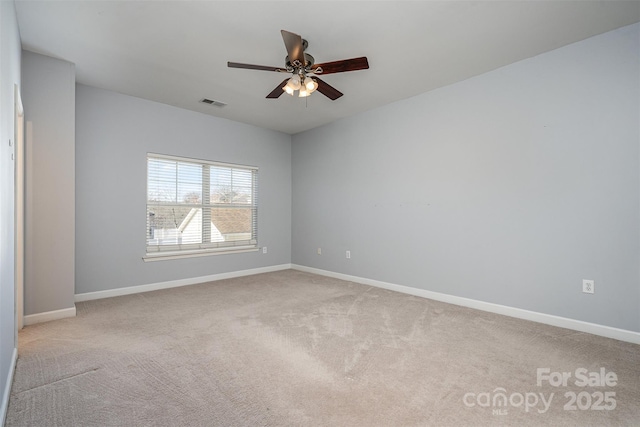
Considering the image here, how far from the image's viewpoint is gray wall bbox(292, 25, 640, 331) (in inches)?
105

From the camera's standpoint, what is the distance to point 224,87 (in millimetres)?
3824

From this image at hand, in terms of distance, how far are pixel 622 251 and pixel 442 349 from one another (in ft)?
6.05

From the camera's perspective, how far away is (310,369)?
214cm

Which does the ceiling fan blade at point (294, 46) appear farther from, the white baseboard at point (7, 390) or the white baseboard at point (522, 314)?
the white baseboard at point (522, 314)

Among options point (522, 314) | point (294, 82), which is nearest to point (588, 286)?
point (522, 314)

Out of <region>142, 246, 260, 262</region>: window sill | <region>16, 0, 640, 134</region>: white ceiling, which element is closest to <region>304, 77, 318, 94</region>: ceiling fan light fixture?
<region>16, 0, 640, 134</region>: white ceiling

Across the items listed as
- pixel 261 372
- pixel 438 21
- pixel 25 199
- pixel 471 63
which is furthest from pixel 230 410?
pixel 471 63

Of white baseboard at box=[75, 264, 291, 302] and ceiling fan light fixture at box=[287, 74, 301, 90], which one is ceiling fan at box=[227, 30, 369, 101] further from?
white baseboard at box=[75, 264, 291, 302]

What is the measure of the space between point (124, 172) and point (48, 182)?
106 centimetres

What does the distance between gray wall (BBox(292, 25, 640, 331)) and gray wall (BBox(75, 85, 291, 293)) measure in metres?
2.35

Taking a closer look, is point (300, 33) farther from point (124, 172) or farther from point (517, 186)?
point (124, 172)

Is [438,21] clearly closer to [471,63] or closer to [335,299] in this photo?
[471,63]

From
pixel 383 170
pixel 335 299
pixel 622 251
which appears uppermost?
pixel 383 170

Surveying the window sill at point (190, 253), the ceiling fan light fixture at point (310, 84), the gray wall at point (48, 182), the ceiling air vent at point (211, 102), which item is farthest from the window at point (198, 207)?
the ceiling fan light fixture at point (310, 84)
